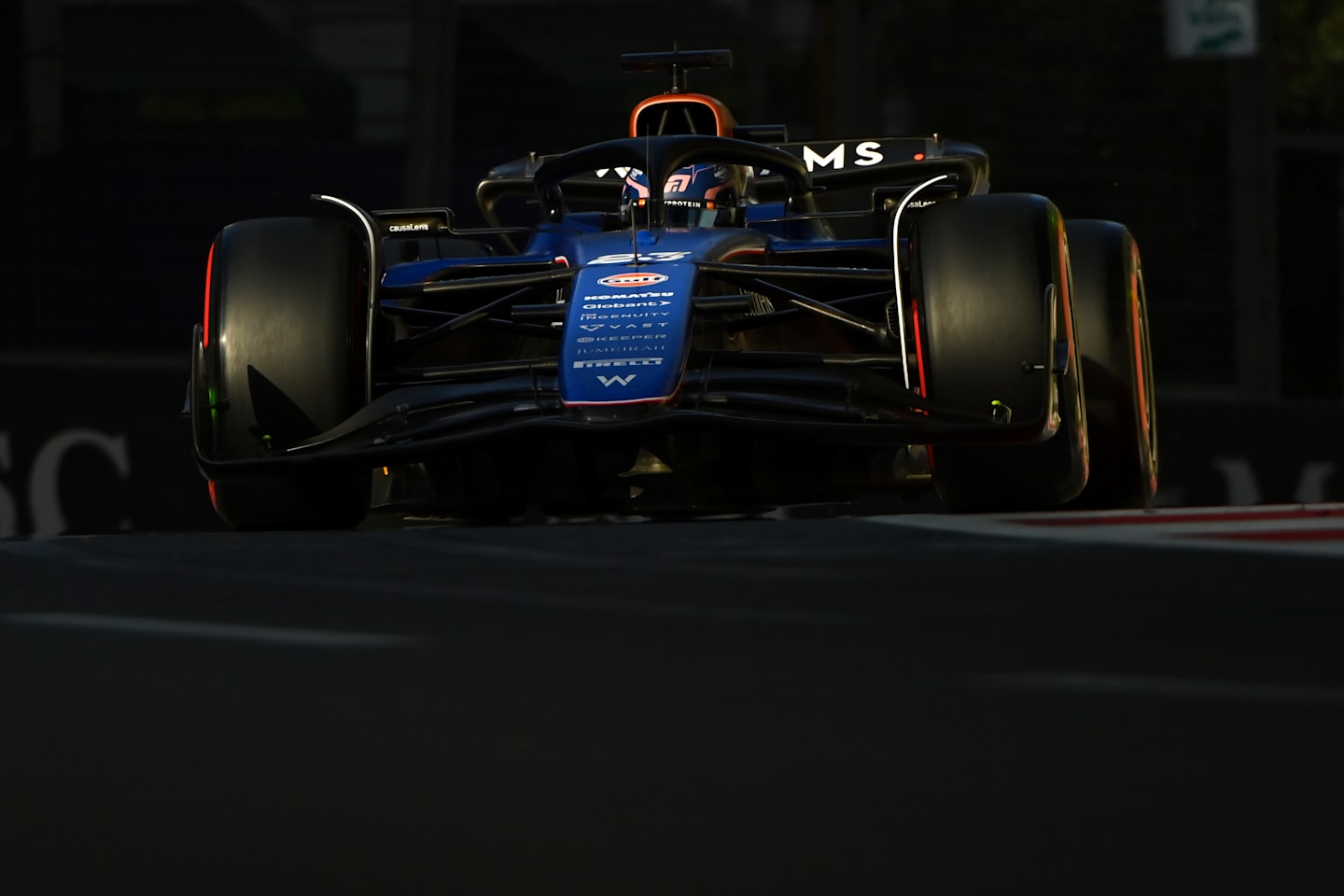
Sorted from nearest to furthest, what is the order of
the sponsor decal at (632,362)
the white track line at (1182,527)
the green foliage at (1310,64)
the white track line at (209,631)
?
the white track line at (209,631), the sponsor decal at (632,362), the white track line at (1182,527), the green foliage at (1310,64)

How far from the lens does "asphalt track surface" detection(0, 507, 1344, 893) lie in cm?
296

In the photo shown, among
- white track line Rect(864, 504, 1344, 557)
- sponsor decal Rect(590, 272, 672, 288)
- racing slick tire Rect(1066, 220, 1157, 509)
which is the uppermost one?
sponsor decal Rect(590, 272, 672, 288)

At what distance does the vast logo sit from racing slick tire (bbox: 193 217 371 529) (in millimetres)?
687

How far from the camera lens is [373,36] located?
39.0ft

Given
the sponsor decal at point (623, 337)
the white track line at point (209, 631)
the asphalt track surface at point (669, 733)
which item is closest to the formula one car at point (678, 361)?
the sponsor decal at point (623, 337)

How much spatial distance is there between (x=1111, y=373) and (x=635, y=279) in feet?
4.83

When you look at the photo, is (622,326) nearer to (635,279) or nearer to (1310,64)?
(635,279)

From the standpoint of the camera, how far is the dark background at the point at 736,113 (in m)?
11.4

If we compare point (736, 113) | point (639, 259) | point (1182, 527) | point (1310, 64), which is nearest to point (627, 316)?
point (639, 259)

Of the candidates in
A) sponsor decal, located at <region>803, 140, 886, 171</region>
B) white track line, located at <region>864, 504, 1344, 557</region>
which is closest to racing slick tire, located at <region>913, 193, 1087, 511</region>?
white track line, located at <region>864, 504, 1344, 557</region>

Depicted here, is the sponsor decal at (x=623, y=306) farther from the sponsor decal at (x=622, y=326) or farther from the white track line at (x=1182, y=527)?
the white track line at (x=1182, y=527)

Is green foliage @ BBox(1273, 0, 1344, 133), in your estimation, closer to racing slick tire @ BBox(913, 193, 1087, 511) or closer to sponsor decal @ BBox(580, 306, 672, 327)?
racing slick tire @ BBox(913, 193, 1087, 511)

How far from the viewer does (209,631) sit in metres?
5.13

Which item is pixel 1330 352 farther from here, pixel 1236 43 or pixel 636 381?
pixel 636 381
